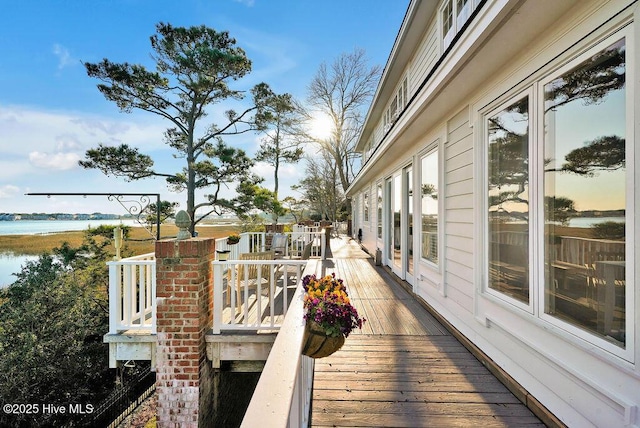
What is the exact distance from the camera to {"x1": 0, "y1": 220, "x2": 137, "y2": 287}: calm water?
888cm

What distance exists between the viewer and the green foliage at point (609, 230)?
1.50 metres

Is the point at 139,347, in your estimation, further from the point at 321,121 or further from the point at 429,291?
the point at 321,121

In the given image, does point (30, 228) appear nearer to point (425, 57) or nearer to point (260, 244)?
point (260, 244)

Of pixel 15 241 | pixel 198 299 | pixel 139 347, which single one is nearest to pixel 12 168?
pixel 15 241

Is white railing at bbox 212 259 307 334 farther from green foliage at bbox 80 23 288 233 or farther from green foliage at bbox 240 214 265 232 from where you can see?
green foliage at bbox 80 23 288 233

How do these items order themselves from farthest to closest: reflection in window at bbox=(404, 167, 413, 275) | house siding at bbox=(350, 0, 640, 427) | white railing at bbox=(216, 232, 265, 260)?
white railing at bbox=(216, 232, 265, 260), reflection in window at bbox=(404, 167, 413, 275), house siding at bbox=(350, 0, 640, 427)

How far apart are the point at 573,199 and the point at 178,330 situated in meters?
3.83

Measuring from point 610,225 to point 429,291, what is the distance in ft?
9.25

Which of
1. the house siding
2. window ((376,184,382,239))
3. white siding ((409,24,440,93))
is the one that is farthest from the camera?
window ((376,184,382,239))

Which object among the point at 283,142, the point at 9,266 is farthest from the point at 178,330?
the point at 283,142

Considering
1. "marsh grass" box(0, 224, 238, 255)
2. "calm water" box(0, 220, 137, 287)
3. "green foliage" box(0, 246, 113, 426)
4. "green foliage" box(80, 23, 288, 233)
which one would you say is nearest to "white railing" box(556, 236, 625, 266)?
"marsh grass" box(0, 224, 238, 255)

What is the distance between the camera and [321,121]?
2148 cm

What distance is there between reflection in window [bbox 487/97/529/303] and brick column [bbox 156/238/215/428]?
309 cm

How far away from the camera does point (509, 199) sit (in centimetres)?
241
